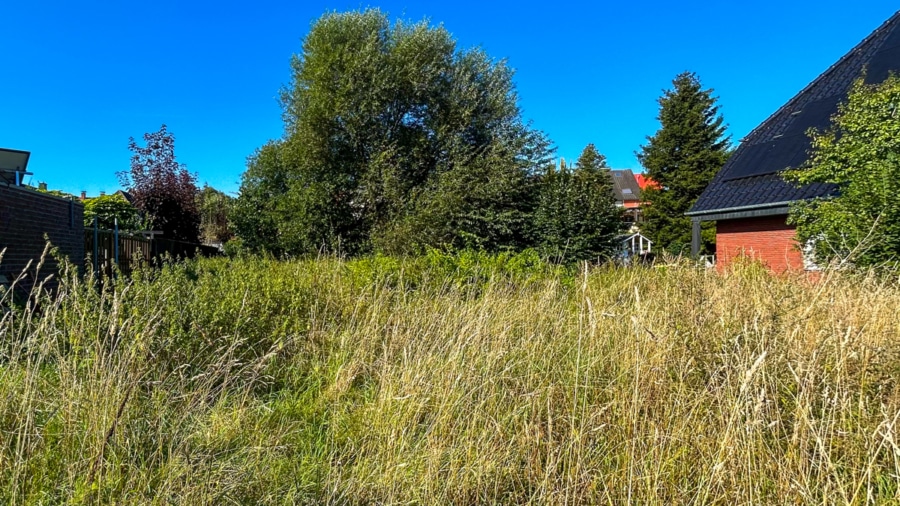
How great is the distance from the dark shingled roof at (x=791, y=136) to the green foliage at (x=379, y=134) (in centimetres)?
519

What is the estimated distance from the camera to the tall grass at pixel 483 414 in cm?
157

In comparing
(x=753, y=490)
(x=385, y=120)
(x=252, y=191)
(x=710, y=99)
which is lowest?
(x=753, y=490)

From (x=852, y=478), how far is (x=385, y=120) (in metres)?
13.8

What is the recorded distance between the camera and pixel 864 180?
5.09 meters

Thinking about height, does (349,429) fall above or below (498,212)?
below

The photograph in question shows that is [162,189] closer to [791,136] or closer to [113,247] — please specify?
[113,247]

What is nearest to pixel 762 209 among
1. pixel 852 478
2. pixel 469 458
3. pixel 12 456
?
pixel 852 478

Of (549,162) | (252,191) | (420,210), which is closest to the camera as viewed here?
(420,210)

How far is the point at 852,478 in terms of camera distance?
1.54m

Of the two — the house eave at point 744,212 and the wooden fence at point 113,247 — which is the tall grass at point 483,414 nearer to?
the wooden fence at point 113,247

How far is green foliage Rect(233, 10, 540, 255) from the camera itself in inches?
510

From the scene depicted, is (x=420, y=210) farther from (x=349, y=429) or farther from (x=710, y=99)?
(x=710, y=99)

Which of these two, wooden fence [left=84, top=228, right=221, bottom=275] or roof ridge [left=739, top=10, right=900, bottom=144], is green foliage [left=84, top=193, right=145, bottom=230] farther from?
roof ridge [left=739, top=10, right=900, bottom=144]

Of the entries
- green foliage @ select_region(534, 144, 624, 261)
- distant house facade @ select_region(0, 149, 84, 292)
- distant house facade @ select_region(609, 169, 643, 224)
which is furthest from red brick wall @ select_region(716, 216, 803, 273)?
distant house facade @ select_region(609, 169, 643, 224)
